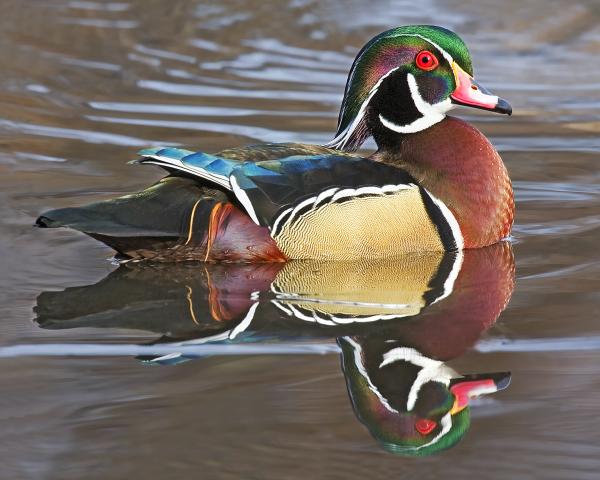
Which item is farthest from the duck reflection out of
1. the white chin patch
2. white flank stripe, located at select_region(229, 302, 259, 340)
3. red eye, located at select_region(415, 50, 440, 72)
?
red eye, located at select_region(415, 50, 440, 72)

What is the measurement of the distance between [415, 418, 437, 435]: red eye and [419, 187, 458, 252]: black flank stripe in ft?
7.20

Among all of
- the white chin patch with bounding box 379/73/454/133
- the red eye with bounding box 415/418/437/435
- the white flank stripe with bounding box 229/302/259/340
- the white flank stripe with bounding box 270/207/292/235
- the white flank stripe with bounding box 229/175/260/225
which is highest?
the white chin patch with bounding box 379/73/454/133

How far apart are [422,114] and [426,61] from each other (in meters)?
0.28

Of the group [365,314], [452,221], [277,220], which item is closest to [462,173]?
[452,221]

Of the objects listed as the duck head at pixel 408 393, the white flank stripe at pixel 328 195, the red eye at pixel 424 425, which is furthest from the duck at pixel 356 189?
the red eye at pixel 424 425

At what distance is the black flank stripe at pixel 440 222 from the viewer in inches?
256

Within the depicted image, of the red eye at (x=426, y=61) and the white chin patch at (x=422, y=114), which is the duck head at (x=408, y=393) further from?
the red eye at (x=426, y=61)

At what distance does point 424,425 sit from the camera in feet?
14.5

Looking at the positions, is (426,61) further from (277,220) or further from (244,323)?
(244,323)

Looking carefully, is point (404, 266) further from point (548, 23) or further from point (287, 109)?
point (548, 23)

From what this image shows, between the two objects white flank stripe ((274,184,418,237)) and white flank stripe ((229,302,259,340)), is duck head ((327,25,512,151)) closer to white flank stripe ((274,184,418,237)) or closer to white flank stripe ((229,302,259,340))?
white flank stripe ((274,184,418,237))

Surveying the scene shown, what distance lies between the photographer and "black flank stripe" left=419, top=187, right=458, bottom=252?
256 inches

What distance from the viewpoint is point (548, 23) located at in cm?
1274

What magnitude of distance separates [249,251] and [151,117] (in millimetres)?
3450
